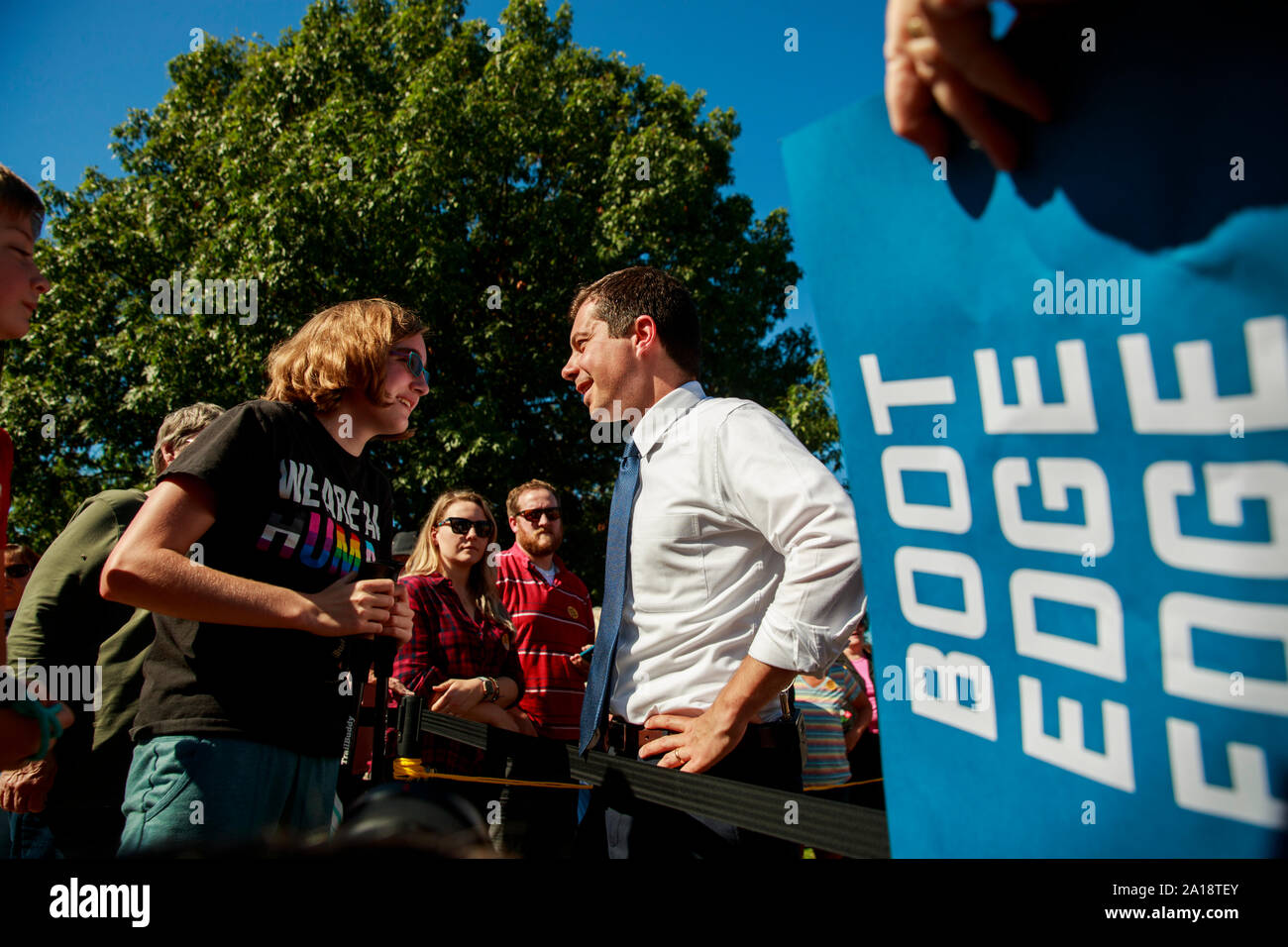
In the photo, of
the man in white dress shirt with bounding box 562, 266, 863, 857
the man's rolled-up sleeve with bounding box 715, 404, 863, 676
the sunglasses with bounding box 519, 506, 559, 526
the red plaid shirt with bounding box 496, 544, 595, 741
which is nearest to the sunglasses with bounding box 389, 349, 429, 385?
the man in white dress shirt with bounding box 562, 266, 863, 857

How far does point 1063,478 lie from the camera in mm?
757

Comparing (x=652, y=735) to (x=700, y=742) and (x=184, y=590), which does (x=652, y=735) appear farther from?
(x=184, y=590)

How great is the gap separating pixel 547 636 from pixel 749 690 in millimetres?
3112

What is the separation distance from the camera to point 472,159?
38.2ft

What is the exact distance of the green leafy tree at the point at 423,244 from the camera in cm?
1090

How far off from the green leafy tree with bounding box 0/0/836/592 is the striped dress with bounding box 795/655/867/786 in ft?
19.3

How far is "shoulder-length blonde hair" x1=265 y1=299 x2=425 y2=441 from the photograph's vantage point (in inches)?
87.0

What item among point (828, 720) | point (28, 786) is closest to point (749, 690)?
point (28, 786)

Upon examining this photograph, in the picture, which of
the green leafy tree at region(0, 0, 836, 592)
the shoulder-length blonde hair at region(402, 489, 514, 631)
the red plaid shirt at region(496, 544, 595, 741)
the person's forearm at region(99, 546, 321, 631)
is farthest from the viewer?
the green leafy tree at region(0, 0, 836, 592)

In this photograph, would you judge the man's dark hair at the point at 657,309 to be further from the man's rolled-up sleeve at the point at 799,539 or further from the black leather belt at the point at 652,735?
the black leather belt at the point at 652,735

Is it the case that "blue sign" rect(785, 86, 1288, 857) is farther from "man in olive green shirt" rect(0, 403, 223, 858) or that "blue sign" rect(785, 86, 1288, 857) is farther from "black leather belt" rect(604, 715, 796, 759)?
"man in olive green shirt" rect(0, 403, 223, 858)

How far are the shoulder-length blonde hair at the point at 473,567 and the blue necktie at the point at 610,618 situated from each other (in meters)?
2.18

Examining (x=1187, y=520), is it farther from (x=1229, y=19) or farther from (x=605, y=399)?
(x=605, y=399)
